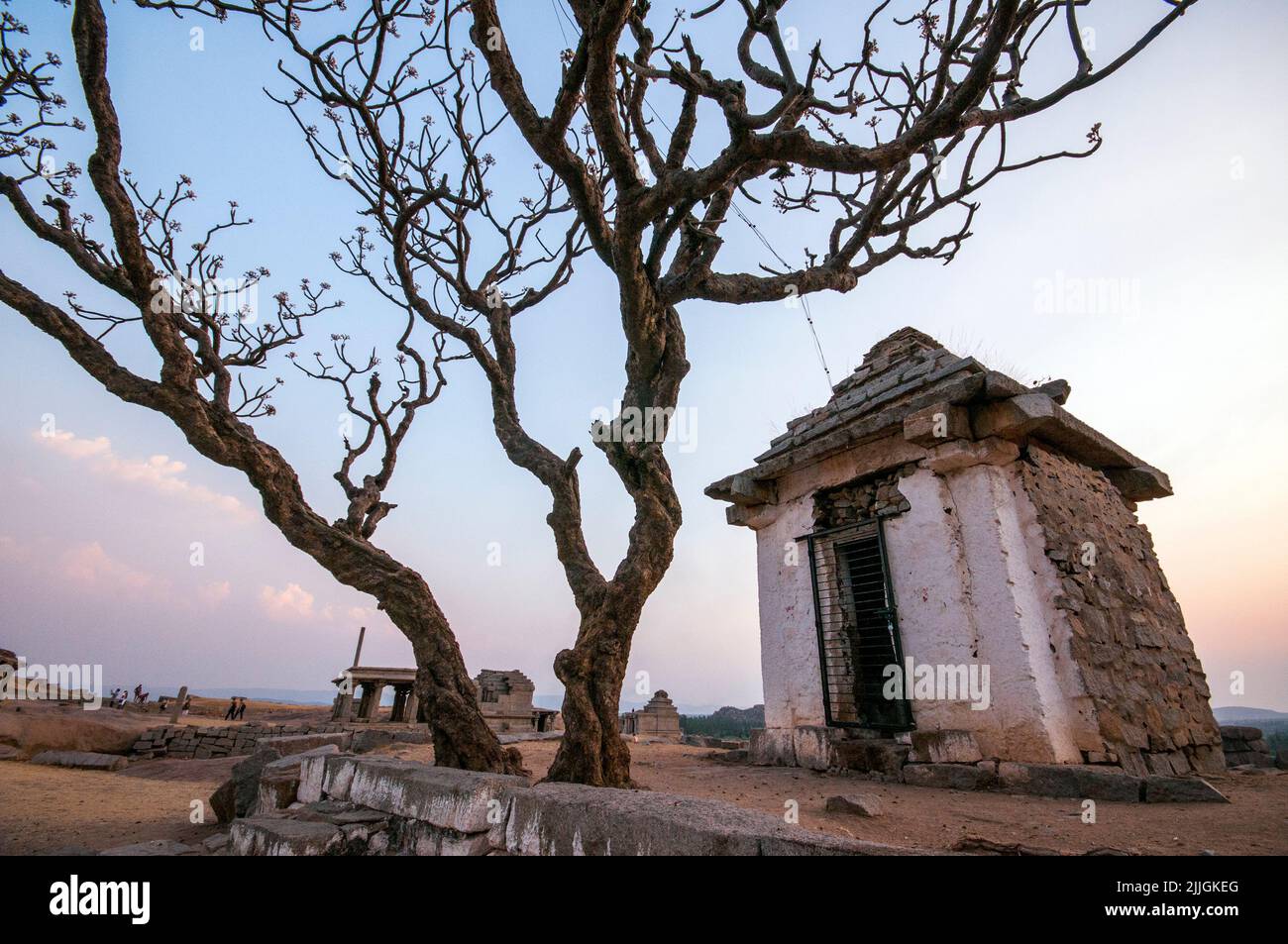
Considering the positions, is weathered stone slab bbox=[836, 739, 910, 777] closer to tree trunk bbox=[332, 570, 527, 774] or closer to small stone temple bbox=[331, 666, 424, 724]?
tree trunk bbox=[332, 570, 527, 774]

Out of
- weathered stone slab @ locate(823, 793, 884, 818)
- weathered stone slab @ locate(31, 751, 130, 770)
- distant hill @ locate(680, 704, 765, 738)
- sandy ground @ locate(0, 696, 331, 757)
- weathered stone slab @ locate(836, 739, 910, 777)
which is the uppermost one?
weathered stone slab @ locate(823, 793, 884, 818)

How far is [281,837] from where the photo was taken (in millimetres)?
3297

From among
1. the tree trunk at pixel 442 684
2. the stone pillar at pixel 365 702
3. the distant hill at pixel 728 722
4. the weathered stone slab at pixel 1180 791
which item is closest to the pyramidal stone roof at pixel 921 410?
the weathered stone slab at pixel 1180 791

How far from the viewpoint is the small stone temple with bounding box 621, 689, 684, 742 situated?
19641 mm

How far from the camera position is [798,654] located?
285 inches

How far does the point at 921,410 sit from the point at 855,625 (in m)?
2.81

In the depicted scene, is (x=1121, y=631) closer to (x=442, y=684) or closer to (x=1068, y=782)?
(x=1068, y=782)

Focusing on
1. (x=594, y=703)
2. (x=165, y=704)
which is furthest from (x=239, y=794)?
(x=165, y=704)

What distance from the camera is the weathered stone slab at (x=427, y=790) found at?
3.01 meters

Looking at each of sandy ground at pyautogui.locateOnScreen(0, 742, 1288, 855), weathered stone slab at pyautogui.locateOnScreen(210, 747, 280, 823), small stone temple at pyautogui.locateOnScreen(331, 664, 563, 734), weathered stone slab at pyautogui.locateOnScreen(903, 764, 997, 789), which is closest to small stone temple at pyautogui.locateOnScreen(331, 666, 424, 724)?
small stone temple at pyautogui.locateOnScreen(331, 664, 563, 734)

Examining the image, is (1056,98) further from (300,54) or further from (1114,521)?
(300,54)

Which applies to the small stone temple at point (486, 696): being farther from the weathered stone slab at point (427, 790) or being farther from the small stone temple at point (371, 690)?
the weathered stone slab at point (427, 790)

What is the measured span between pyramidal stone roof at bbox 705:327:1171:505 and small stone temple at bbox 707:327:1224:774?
0.03 m
